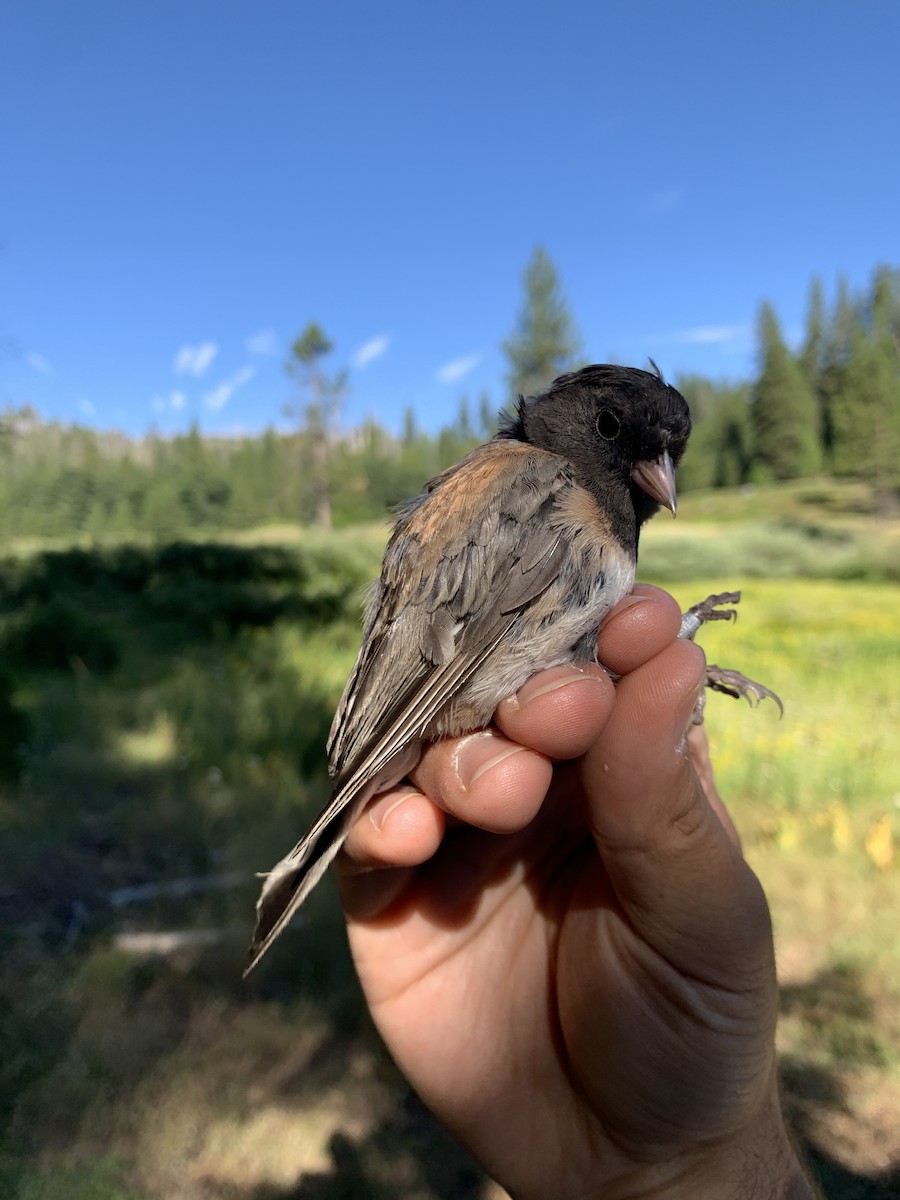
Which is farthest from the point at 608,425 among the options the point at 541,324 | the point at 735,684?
the point at 541,324

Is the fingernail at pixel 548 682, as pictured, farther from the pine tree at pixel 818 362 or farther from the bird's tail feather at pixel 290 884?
the pine tree at pixel 818 362

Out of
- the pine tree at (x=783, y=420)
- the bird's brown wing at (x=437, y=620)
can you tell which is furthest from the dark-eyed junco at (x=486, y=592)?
the pine tree at (x=783, y=420)

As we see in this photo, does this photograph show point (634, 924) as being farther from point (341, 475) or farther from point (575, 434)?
point (341, 475)

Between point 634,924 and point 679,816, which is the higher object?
point 679,816

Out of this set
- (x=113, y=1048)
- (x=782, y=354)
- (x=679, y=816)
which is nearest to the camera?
(x=679, y=816)

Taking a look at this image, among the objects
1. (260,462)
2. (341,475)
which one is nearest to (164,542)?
(341,475)

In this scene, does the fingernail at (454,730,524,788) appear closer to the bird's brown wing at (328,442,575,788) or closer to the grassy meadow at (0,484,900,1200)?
the bird's brown wing at (328,442,575,788)

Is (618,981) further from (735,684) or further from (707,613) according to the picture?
(707,613)
